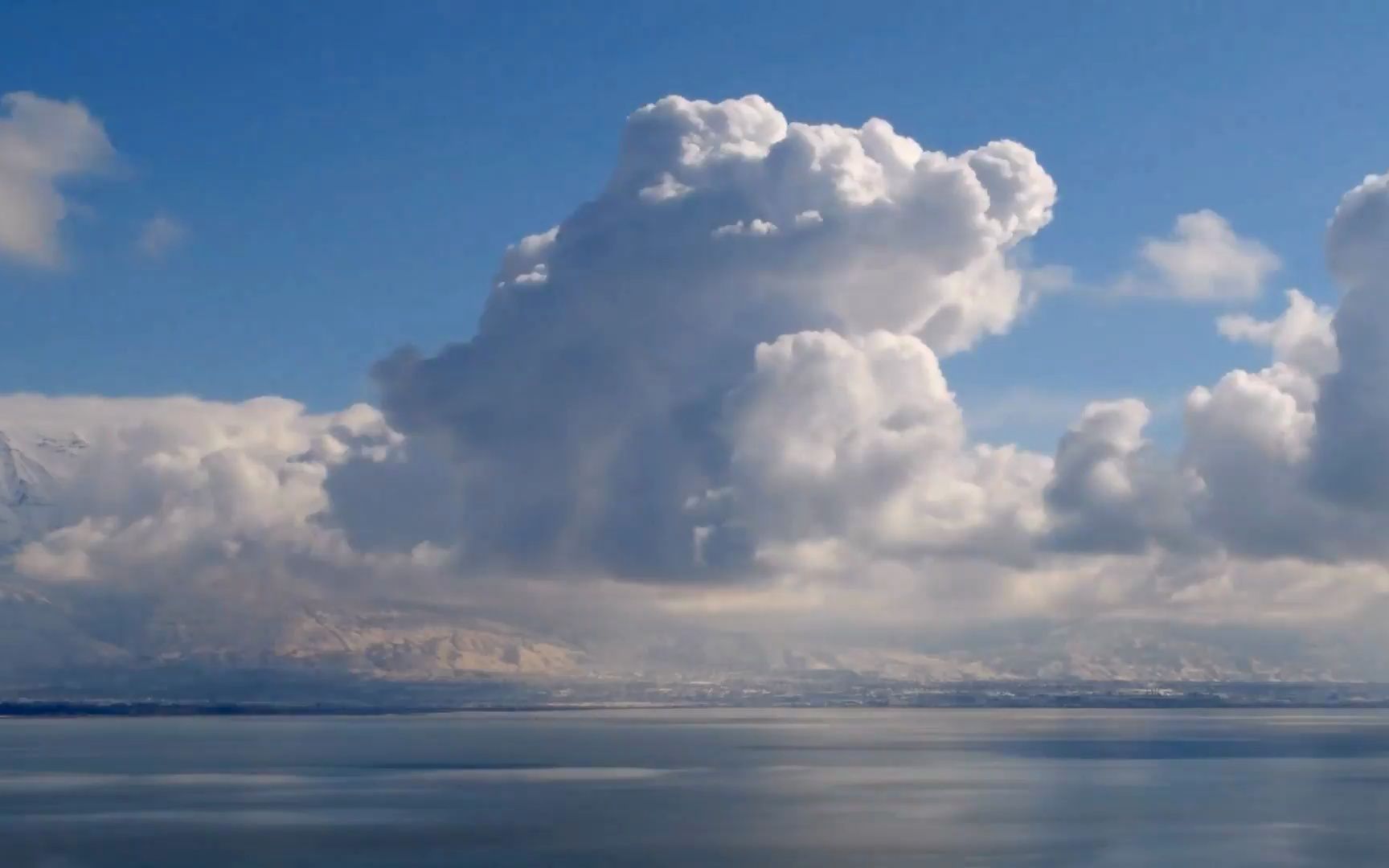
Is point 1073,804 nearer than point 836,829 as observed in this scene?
No

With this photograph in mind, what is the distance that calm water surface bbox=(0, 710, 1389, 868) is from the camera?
68188mm

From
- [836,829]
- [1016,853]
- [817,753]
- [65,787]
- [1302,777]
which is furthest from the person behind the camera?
[817,753]

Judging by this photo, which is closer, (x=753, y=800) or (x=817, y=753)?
(x=753, y=800)

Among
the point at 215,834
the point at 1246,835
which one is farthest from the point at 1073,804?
the point at 215,834

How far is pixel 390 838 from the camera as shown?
74.1 meters

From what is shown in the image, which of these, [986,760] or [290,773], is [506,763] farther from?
[986,760]

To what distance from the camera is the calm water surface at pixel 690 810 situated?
68188 mm

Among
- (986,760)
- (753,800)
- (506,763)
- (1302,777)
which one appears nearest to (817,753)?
(986,760)

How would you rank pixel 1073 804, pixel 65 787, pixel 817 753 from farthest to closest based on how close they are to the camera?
1. pixel 817 753
2. pixel 65 787
3. pixel 1073 804

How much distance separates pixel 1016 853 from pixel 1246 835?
15299mm

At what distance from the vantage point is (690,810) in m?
89.6

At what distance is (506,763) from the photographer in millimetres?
142125

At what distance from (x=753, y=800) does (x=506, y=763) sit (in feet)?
163

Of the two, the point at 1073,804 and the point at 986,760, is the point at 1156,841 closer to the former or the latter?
the point at 1073,804
